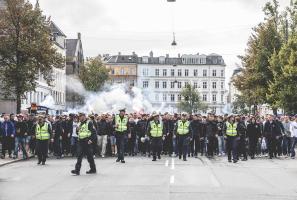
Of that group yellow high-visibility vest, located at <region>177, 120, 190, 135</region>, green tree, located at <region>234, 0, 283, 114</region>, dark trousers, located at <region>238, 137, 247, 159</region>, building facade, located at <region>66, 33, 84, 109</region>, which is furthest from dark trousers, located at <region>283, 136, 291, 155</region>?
building facade, located at <region>66, 33, 84, 109</region>

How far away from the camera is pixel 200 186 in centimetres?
1583

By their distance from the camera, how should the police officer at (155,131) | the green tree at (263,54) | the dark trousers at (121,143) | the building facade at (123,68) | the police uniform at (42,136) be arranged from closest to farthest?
1. the police uniform at (42,136)
2. the dark trousers at (121,143)
3. the police officer at (155,131)
4. the green tree at (263,54)
5. the building facade at (123,68)

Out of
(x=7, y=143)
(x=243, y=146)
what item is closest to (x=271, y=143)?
(x=243, y=146)

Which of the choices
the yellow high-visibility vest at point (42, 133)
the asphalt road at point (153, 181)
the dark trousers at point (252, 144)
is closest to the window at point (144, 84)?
the dark trousers at point (252, 144)

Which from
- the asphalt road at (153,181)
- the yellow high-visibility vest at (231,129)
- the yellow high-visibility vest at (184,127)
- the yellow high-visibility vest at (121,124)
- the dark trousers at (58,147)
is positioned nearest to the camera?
the asphalt road at (153,181)

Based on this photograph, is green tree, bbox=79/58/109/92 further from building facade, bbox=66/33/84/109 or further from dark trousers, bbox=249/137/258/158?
dark trousers, bbox=249/137/258/158

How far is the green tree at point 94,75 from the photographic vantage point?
85.3 meters

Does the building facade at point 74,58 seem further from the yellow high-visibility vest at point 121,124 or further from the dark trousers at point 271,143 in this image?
the yellow high-visibility vest at point 121,124

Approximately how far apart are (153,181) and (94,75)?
69683 mm

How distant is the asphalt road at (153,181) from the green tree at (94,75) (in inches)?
2407

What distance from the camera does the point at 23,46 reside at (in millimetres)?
44344

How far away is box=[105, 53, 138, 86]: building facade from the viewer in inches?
6147

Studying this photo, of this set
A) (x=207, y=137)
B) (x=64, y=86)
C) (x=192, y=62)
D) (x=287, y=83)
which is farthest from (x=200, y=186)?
(x=192, y=62)

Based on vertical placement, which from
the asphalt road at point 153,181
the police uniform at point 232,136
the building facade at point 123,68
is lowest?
the asphalt road at point 153,181
